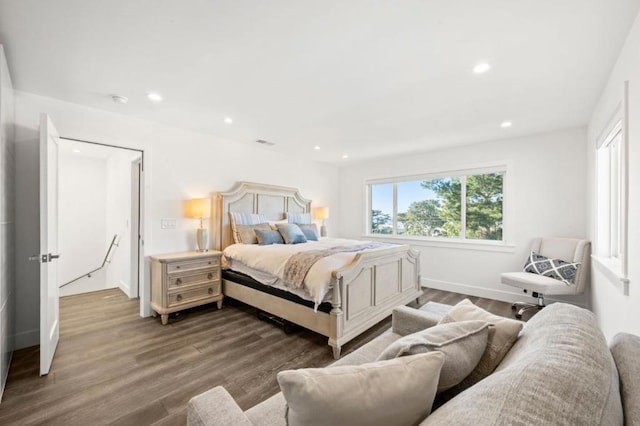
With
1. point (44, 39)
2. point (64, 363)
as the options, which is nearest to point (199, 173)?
point (44, 39)

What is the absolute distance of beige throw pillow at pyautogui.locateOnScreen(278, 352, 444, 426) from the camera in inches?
24.8

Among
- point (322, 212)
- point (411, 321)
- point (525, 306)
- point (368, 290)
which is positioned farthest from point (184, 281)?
point (525, 306)

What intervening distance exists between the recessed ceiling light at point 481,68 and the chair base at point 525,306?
2821 millimetres

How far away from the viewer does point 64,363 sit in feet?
7.50

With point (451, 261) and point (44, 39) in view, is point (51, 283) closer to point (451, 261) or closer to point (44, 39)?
point (44, 39)

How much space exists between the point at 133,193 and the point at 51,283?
1.84 meters

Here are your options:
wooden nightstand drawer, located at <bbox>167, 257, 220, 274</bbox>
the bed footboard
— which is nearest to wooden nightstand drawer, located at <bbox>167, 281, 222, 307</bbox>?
wooden nightstand drawer, located at <bbox>167, 257, 220, 274</bbox>

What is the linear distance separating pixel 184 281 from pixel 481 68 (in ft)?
12.0

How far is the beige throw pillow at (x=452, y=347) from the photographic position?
0.86 meters

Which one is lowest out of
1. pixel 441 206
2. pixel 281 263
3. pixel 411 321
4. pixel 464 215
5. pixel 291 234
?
pixel 411 321

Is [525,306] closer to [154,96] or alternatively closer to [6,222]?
[154,96]

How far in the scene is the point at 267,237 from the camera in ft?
12.6

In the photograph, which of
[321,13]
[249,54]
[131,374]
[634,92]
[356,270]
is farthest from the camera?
[356,270]

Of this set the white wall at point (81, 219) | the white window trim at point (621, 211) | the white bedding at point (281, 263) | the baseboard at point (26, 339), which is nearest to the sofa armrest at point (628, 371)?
the white window trim at point (621, 211)
